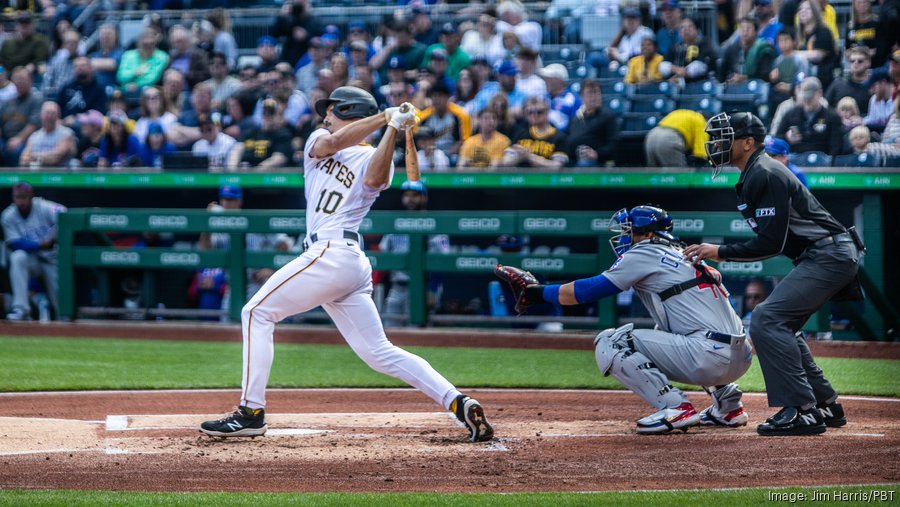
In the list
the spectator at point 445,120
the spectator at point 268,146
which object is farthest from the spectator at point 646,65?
the spectator at point 268,146

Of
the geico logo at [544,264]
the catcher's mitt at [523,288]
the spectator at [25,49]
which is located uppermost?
the spectator at [25,49]

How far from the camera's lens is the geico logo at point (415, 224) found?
12.4 meters

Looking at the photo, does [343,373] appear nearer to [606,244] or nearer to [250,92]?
[606,244]

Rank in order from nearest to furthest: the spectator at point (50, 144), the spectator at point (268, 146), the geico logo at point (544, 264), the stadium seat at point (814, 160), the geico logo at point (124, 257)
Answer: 1. the stadium seat at point (814, 160)
2. the geico logo at point (544, 264)
3. the geico logo at point (124, 257)
4. the spectator at point (268, 146)
5. the spectator at point (50, 144)

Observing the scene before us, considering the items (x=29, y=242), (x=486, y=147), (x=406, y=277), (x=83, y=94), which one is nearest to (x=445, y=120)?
(x=486, y=147)

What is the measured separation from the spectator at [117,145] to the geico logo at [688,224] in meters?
6.75

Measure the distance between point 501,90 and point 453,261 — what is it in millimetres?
2469

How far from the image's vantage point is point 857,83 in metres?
11.9

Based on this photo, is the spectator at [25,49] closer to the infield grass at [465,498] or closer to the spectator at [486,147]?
the spectator at [486,147]

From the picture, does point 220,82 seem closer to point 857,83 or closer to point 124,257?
point 124,257

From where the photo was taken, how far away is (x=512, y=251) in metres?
12.6

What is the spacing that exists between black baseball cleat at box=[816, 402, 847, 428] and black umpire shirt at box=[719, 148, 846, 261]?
0.88m

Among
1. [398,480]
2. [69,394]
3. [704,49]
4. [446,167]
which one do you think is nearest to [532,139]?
[446,167]

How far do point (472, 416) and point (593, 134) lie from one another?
713cm
